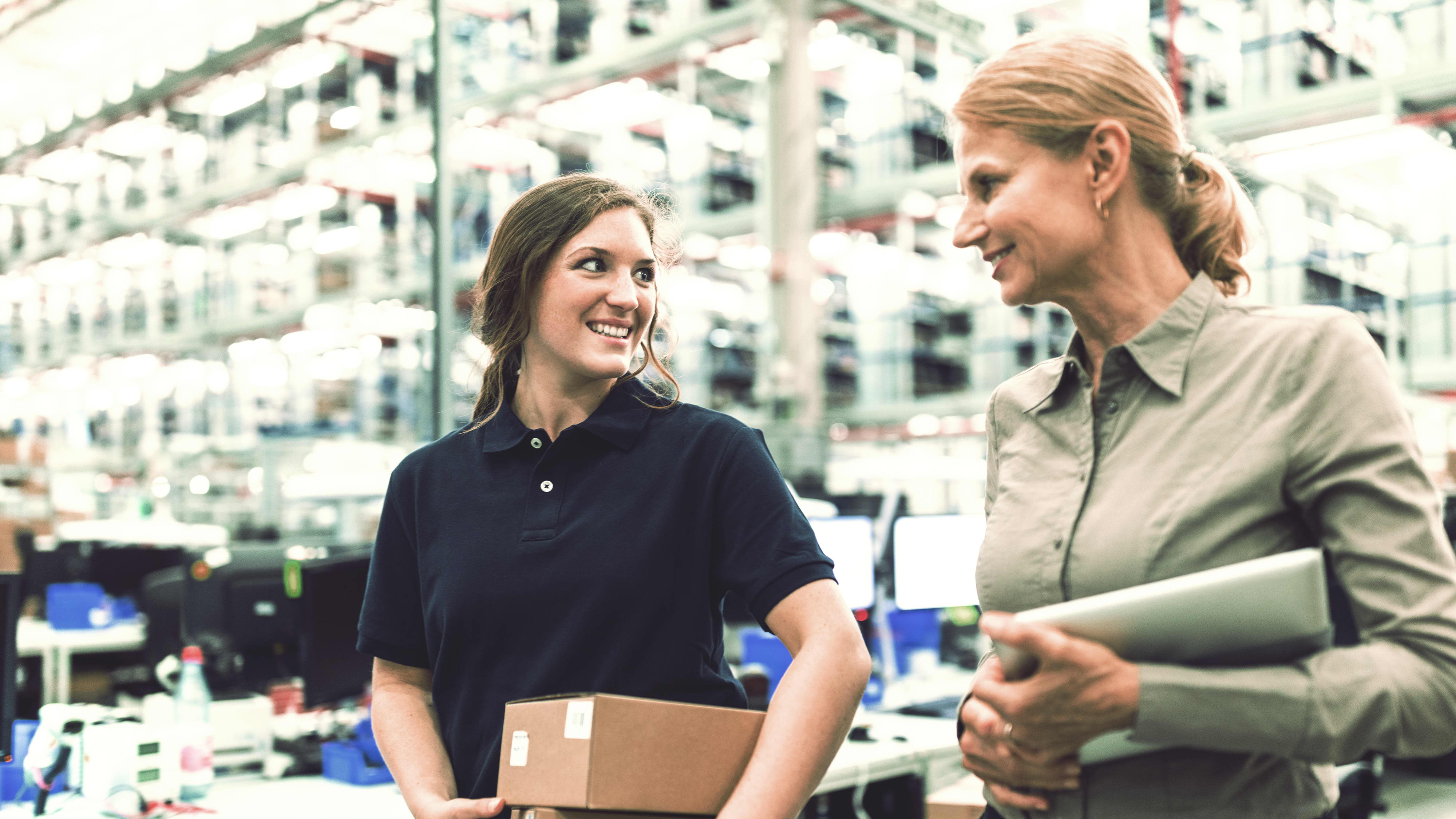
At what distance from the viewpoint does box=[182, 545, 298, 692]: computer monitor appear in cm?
311

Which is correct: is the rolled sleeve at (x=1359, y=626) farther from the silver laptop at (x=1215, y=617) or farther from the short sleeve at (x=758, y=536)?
the short sleeve at (x=758, y=536)

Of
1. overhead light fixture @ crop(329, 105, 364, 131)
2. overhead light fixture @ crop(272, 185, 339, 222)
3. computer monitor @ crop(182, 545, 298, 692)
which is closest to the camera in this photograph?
computer monitor @ crop(182, 545, 298, 692)

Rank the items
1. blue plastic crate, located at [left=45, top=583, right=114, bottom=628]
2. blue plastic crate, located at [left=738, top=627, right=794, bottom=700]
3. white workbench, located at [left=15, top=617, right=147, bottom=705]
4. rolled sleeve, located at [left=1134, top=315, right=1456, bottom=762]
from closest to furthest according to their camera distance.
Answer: rolled sleeve, located at [left=1134, top=315, right=1456, bottom=762] → blue plastic crate, located at [left=738, top=627, right=794, bottom=700] → white workbench, located at [left=15, top=617, right=147, bottom=705] → blue plastic crate, located at [left=45, top=583, right=114, bottom=628]

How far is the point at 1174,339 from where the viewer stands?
3.29 feet

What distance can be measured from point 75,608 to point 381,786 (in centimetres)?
280

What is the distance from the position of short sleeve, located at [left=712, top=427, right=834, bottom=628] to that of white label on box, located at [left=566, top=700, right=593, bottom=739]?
7.9 inches

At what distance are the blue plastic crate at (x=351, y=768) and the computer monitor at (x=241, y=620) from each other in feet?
1.99

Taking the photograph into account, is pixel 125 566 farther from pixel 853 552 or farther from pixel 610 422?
pixel 610 422

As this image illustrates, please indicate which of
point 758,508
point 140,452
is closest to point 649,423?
point 758,508

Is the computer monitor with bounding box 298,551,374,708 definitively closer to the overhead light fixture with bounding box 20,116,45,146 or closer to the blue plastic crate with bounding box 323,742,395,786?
the blue plastic crate with bounding box 323,742,395,786

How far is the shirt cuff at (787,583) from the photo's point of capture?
1205mm

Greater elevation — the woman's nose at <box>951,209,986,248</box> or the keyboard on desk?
the woman's nose at <box>951,209,986,248</box>

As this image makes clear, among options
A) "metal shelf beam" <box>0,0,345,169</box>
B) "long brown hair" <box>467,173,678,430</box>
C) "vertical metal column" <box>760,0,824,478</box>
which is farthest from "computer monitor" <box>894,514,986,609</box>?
"vertical metal column" <box>760,0,824,478</box>

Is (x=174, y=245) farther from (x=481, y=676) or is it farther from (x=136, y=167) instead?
(x=481, y=676)
